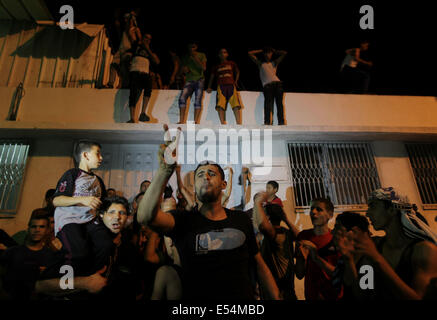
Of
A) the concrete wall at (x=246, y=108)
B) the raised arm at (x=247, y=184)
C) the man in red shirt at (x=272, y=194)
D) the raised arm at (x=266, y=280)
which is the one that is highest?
the concrete wall at (x=246, y=108)

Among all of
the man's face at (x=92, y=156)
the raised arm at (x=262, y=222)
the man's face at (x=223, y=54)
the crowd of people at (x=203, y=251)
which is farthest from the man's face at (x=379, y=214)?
→ the man's face at (x=223, y=54)

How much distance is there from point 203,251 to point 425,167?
622 centimetres

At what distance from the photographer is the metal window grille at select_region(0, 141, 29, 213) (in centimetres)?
466

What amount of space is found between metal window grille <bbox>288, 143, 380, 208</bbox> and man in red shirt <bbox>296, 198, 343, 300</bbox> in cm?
176

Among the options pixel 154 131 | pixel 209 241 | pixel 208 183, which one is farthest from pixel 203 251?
pixel 154 131

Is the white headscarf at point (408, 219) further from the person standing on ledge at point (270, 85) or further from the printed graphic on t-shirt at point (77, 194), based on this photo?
the printed graphic on t-shirt at point (77, 194)

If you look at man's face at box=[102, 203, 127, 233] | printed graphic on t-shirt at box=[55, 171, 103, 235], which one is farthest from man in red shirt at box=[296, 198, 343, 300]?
printed graphic on t-shirt at box=[55, 171, 103, 235]

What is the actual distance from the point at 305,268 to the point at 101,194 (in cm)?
267

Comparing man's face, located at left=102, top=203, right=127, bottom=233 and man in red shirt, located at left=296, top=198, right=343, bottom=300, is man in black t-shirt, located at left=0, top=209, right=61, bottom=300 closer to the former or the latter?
man's face, located at left=102, top=203, right=127, bottom=233

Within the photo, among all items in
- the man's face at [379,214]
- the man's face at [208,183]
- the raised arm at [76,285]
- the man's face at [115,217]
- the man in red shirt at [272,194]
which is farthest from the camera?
the man in red shirt at [272,194]

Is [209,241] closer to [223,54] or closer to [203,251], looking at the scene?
[203,251]

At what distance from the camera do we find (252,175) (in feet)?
16.1

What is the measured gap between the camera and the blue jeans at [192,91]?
5.25 metres

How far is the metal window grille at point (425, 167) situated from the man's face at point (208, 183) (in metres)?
5.56
